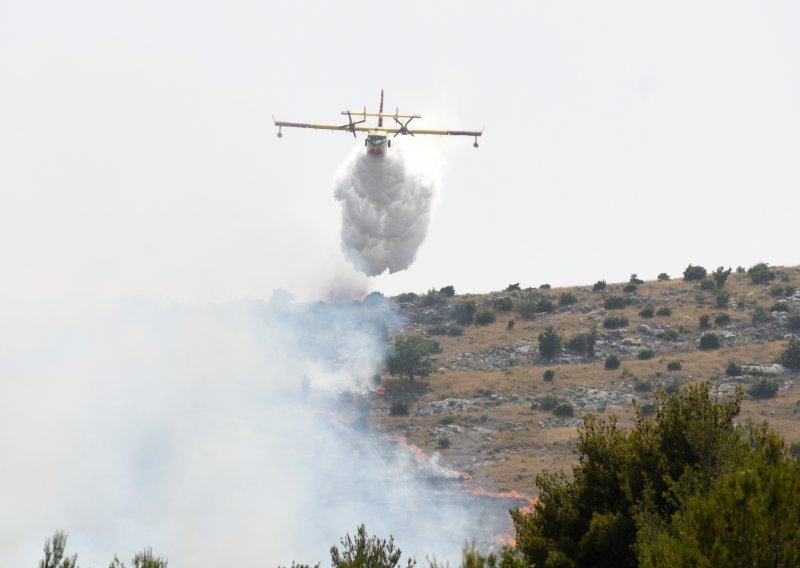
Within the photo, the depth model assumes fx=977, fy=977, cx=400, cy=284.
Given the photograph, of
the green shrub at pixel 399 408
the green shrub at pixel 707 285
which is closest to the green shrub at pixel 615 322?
the green shrub at pixel 707 285

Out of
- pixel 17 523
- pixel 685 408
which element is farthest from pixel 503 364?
pixel 685 408

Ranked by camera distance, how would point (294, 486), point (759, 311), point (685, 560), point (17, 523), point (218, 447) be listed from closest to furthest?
point (685, 560)
point (17, 523)
point (294, 486)
point (218, 447)
point (759, 311)

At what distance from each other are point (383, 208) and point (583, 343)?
26.0 metres

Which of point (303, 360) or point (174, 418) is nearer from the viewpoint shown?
point (174, 418)

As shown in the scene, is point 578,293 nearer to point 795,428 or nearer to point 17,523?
point 795,428

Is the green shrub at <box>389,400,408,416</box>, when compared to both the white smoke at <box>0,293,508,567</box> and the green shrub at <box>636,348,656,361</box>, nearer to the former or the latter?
the white smoke at <box>0,293,508,567</box>

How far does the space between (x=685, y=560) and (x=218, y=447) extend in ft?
225

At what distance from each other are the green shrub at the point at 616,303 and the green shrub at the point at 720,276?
40.8 feet

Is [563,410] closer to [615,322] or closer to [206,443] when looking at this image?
[615,322]

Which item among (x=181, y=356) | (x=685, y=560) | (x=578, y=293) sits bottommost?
(x=685, y=560)

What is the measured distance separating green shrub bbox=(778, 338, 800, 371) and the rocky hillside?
2.01ft

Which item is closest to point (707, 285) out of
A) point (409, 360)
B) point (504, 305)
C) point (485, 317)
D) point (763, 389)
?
point (504, 305)

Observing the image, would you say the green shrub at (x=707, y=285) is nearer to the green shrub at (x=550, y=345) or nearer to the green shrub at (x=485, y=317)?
the green shrub at (x=550, y=345)

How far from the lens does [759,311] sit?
354 feet
